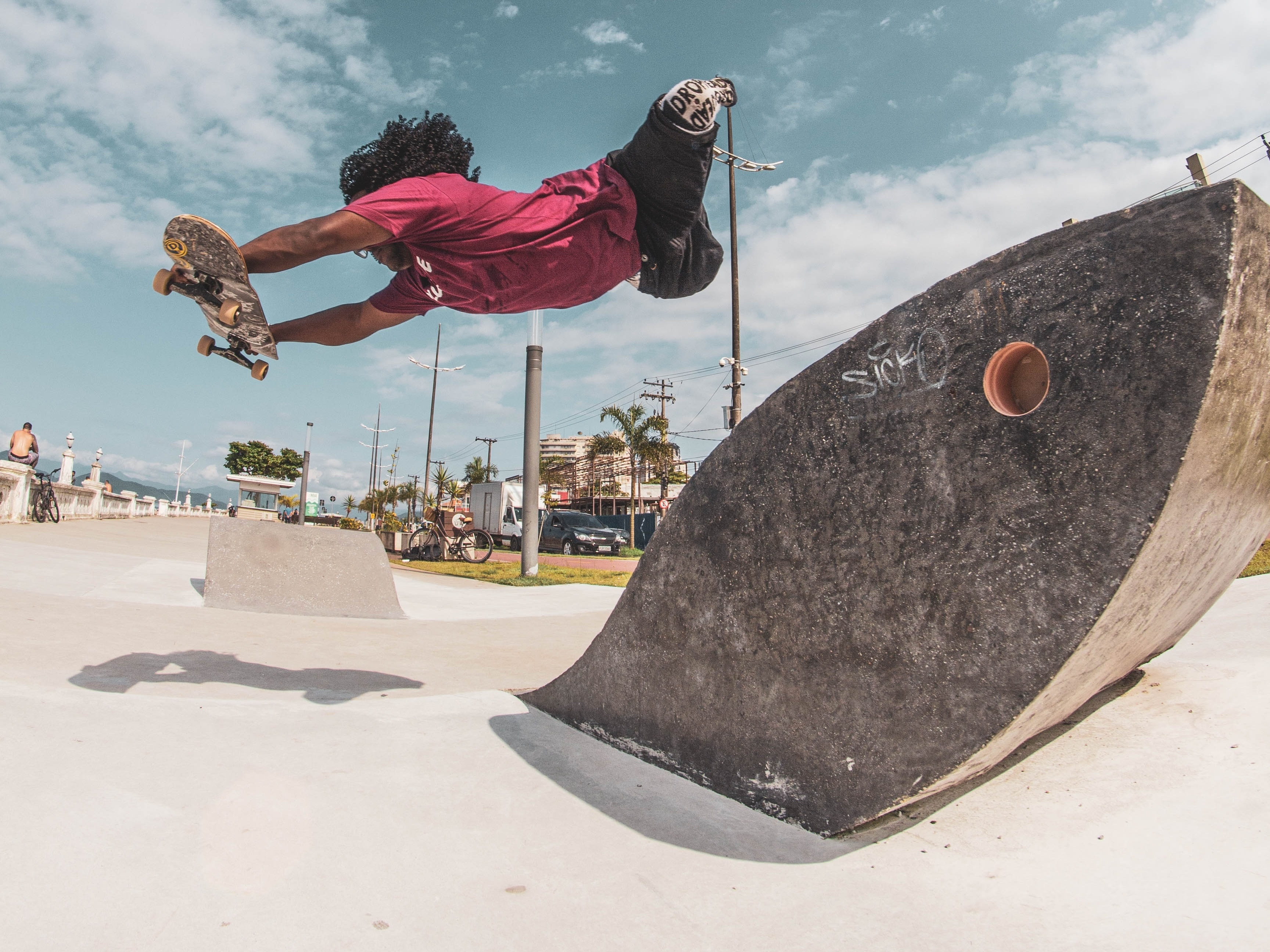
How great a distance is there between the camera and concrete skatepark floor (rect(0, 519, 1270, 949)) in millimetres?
1421

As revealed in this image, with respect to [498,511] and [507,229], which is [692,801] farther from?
[498,511]

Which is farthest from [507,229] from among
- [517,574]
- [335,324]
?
[517,574]

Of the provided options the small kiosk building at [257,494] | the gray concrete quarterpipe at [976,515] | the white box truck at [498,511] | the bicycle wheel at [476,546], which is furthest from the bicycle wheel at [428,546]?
the gray concrete quarterpipe at [976,515]

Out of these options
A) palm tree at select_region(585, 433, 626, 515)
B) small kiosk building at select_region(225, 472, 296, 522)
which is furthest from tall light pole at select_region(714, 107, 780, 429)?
palm tree at select_region(585, 433, 626, 515)

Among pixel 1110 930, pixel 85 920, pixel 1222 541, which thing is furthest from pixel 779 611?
pixel 85 920

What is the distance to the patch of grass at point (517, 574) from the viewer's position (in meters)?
11.9

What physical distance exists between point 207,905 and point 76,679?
2.28m

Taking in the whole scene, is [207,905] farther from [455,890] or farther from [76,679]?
[76,679]

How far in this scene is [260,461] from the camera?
84.2 m

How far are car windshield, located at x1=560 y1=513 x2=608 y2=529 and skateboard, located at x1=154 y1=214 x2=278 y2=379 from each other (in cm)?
2118

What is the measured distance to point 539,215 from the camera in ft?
8.52

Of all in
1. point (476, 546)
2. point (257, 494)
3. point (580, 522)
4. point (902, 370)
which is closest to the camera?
point (902, 370)

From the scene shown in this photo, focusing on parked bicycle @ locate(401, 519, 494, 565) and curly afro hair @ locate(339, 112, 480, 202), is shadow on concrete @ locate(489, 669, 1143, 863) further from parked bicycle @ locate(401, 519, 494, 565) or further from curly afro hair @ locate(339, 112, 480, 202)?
parked bicycle @ locate(401, 519, 494, 565)

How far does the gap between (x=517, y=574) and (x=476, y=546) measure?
14.2ft
